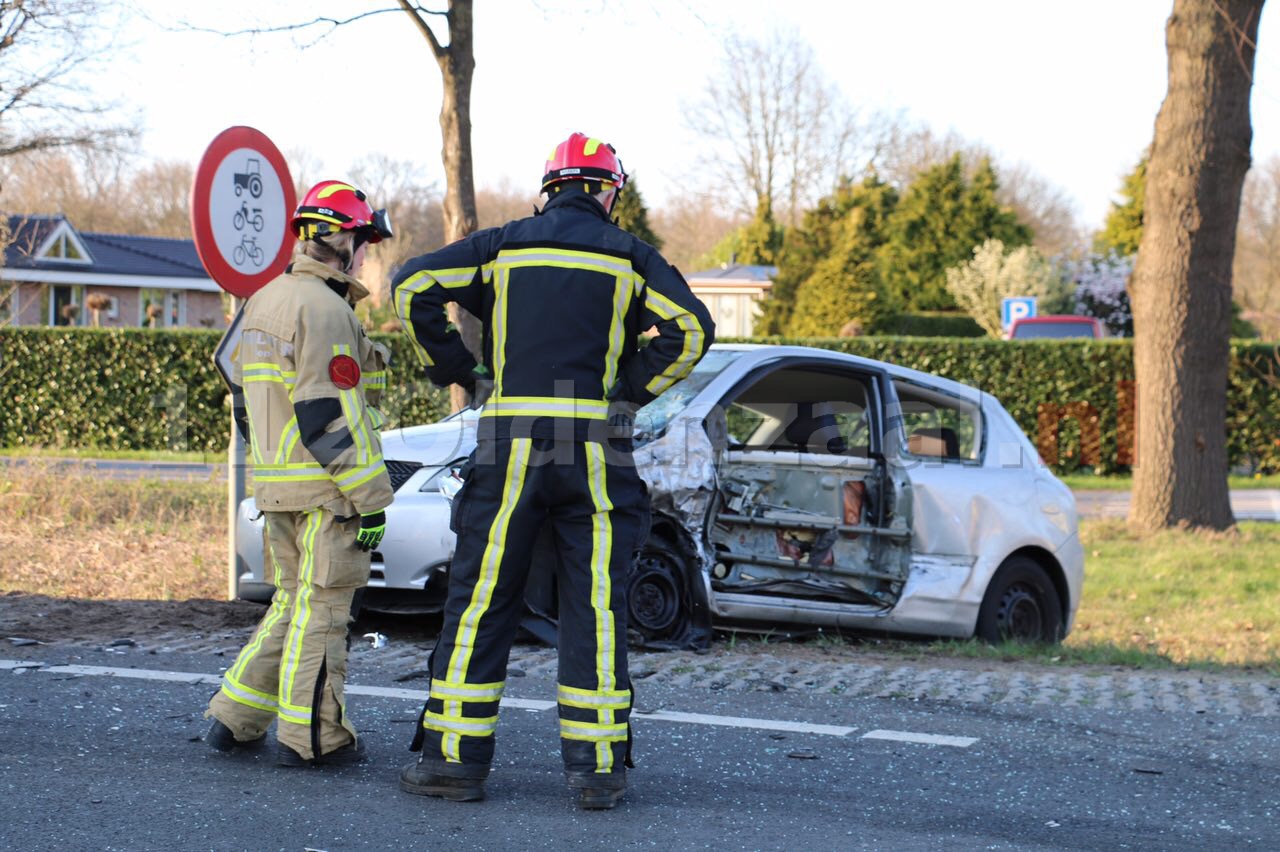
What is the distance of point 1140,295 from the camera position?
13836mm

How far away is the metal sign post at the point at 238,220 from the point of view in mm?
6980

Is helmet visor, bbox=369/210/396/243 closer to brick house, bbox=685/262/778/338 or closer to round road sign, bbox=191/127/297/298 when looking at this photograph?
round road sign, bbox=191/127/297/298

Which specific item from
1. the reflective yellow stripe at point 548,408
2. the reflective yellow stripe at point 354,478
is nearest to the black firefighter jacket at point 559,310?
the reflective yellow stripe at point 548,408

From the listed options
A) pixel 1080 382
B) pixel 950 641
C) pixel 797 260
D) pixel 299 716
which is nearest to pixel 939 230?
pixel 797 260

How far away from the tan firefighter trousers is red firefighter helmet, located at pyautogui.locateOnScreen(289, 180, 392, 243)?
2.92 feet

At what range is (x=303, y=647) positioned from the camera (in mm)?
4375

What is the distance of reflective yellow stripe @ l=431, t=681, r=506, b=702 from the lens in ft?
13.6

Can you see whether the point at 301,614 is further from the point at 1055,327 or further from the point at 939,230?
the point at 939,230

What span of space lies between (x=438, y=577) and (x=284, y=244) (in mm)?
2169

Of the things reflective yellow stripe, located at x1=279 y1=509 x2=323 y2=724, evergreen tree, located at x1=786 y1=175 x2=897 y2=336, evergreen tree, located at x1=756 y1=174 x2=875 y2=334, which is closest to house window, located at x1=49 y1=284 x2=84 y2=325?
evergreen tree, located at x1=756 y1=174 x2=875 y2=334

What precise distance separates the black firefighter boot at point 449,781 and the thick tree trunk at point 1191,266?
10.9 metres

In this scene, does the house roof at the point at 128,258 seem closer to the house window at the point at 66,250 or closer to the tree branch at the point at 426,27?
the house window at the point at 66,250

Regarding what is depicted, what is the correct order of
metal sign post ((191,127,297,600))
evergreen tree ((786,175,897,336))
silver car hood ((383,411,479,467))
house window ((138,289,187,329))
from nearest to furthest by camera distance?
silver car hood ((383,411,479,467)) < metal sign post ((191,127,297,600)) < evergreen tree ((786,175,897,336)) < house window ((138,289,187,329))

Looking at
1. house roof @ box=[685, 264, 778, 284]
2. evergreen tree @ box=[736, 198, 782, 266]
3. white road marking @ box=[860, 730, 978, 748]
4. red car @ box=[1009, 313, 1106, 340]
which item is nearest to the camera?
white road marking @ box=[860, 730, 978, 748]
